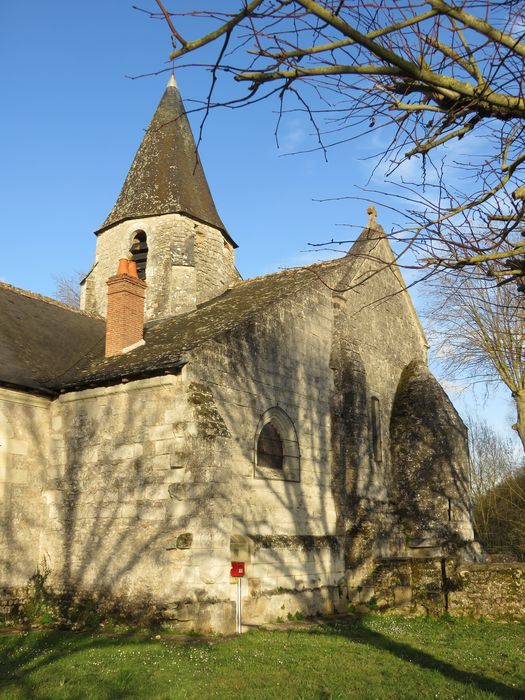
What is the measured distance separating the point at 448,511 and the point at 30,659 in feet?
→ 33.2

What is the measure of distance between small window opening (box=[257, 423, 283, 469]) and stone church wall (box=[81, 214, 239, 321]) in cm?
579

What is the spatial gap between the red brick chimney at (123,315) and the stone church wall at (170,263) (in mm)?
3340

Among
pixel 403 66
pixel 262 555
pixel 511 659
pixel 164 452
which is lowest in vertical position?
pixel 511 659

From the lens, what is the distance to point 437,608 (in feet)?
39.5

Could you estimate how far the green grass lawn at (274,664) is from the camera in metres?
6.54

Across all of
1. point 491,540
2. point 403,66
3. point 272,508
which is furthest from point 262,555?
point 491,540

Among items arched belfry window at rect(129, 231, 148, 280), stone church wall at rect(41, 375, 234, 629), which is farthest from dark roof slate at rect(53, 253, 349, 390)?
arched belfry window at rect(129, 231, 148, 280)

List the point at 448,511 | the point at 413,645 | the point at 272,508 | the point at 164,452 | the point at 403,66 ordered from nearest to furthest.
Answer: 1. the point at 403,66
2. the point at 413,645
3. the point at 164,452
4. the point at 272,508
5. the point at 448,511

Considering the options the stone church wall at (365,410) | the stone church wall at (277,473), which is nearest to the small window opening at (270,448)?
the stone church wall at (277,473)

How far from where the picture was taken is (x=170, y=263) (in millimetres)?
17719

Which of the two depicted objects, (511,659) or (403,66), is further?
(511,659)

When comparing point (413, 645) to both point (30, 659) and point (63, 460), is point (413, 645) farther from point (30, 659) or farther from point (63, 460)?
point (63, 460)

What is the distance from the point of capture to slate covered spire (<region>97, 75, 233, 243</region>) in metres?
18.5

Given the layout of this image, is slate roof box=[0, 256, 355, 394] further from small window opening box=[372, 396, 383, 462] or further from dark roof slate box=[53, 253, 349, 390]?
small window opening box=[372, 396, 383, 462]
